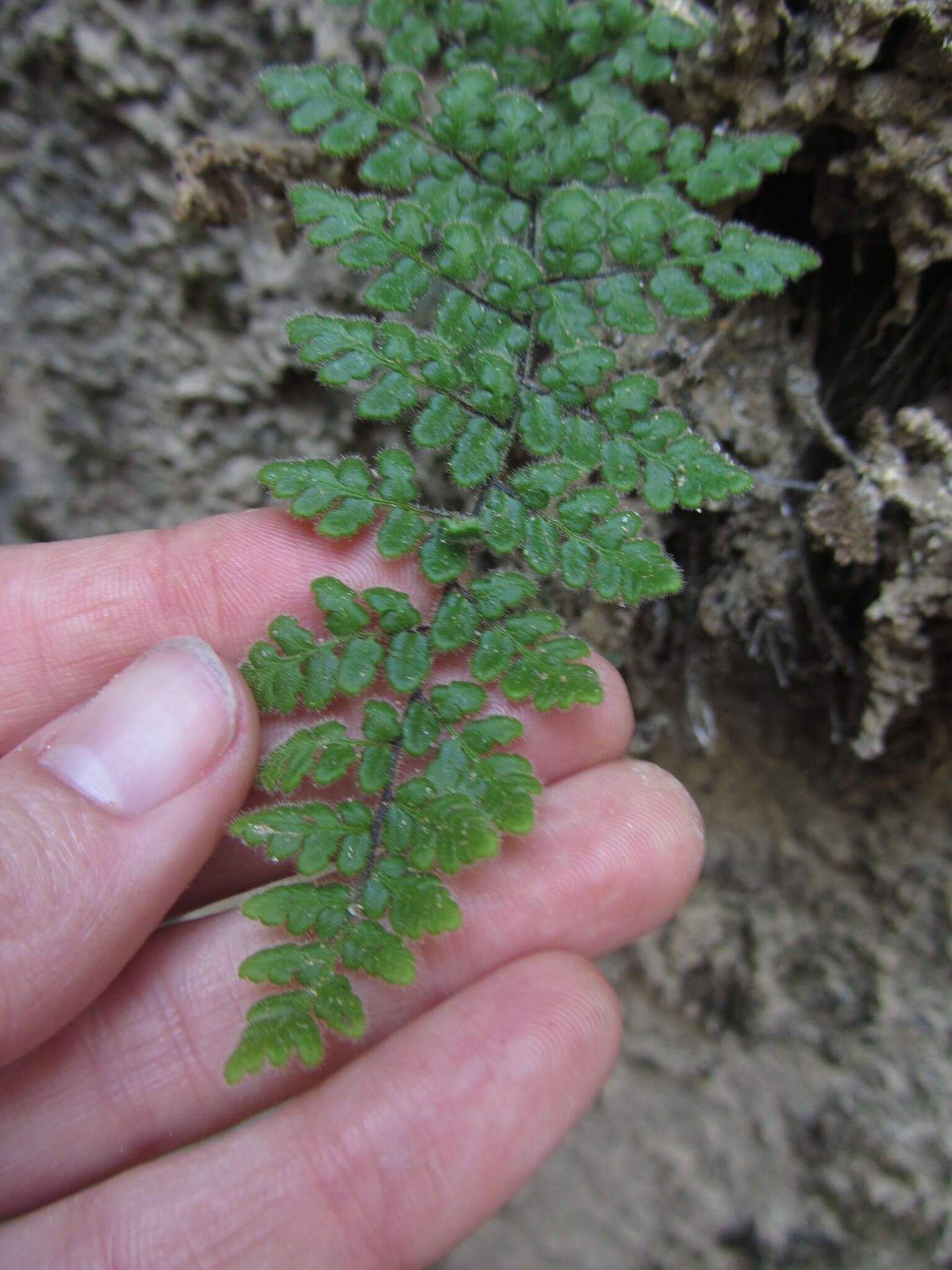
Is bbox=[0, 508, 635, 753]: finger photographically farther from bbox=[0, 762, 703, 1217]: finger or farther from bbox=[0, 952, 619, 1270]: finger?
bbox=[0, 952, 619, 1270]: finger

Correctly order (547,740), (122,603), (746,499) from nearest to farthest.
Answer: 1. (547,740)
2. (122,603)
3. (746,499)

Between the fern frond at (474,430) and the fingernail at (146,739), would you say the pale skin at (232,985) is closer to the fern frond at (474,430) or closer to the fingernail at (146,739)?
the fingernail at (146,739)

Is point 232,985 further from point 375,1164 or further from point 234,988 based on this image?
point 375,1164

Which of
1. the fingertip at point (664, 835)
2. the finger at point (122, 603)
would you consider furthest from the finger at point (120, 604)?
the fingertip at point (664, 835)

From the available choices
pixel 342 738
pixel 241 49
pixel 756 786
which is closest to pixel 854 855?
pixel 756 786

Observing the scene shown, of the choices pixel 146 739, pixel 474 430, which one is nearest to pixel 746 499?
pixel 474 430

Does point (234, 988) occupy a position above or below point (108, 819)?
below

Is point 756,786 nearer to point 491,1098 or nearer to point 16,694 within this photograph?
point 491,1098
